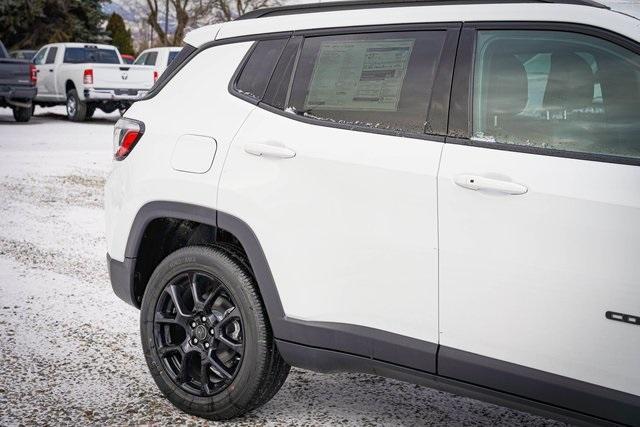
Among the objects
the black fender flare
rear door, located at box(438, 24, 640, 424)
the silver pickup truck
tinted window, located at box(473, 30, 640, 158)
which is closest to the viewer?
rear door, located at box(438, 24, 640, 424)

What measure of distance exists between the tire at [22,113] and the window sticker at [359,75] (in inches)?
710

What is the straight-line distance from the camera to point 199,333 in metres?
3.60

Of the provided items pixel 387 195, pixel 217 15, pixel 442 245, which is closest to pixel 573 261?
pixel 442 245

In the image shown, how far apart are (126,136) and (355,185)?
53.6 inches

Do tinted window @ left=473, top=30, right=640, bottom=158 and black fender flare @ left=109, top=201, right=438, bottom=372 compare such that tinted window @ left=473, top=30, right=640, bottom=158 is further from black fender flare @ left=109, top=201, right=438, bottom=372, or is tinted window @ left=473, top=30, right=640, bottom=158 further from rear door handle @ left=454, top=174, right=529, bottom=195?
black fender flare @ left=109, top=201, right=438, bottom=372

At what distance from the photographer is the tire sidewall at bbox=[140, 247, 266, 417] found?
340cm

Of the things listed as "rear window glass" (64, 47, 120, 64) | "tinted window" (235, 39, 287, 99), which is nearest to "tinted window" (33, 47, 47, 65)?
"rear window glass" (64, 47, 120, 64)

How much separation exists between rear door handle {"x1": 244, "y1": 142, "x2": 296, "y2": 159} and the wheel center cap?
32.7 inches

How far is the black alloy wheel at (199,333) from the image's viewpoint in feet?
11.6

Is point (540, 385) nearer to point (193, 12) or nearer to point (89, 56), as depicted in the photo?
point (89, 56)

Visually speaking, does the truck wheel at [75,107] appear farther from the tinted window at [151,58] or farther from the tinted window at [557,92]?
the tinted window at [557,92]

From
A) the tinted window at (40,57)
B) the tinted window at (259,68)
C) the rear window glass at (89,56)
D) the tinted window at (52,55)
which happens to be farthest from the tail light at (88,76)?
the tinted window at (259,68)

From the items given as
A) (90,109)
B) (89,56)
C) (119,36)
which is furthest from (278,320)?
(119,36)

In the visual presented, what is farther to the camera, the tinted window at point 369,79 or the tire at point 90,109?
the tire at point 90,109
